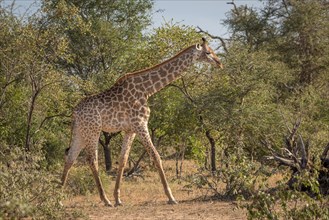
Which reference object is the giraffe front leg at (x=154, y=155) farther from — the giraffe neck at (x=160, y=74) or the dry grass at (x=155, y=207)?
the giraffe neck at (x=160, y=74)

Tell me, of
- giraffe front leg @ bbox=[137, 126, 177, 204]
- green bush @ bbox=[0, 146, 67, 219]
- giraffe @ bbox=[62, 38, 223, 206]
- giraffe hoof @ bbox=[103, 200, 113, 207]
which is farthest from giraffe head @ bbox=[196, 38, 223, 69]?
green bush @ bbox=[0, 146, 67, 219]

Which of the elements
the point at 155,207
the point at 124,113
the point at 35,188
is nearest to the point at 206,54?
the point at 124,113

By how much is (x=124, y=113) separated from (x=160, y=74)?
108 centimetres

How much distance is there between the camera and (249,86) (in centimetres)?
1445

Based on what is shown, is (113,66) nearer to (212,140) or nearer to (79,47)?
(79,47)

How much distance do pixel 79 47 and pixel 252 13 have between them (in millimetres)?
12584

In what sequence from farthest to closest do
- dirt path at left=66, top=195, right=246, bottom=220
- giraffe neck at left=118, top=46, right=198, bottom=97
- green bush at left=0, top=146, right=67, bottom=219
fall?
giraffe neck at left=118, top=46, right=198, bottom=97, dirt path at left=66, top=195, right=246, bottom=220, green bush at left=0, top=146, right=67, bottom=219

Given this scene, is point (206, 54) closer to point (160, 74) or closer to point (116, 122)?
point (160, 74)

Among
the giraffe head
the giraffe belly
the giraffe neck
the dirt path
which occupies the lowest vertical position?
the dirt path

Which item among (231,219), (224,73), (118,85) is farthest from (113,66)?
(231,219)

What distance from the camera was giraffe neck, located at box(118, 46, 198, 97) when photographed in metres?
10.7

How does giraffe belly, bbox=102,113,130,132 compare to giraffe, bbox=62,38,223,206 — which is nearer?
giraffe, bbox=62,38,223,206

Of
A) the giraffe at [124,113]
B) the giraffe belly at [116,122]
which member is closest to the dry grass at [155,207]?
the giraffe at [124,113]

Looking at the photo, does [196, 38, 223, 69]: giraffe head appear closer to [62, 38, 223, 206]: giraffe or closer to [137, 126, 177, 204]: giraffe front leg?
[62, 38, 223, 206]: giraffe
